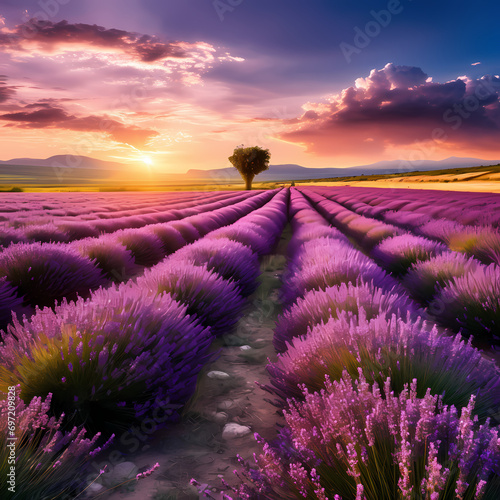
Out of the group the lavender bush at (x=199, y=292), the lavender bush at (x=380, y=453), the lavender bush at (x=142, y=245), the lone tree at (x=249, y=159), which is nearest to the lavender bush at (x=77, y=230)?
the lavender bush at (x=142, y=245)

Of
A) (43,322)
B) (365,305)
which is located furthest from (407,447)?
(43,322)

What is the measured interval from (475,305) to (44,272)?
12.7 ft

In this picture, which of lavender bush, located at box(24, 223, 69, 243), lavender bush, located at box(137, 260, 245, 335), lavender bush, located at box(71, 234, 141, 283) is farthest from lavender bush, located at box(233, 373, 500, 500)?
lavender bush, located at box(24, 223, 69, 243)

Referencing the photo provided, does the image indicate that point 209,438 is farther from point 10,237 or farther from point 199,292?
point 10,237

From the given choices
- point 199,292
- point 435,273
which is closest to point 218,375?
point 199,292

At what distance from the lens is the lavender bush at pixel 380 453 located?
752mm

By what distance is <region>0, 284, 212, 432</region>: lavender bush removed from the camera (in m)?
1.39

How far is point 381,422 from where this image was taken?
0.92m

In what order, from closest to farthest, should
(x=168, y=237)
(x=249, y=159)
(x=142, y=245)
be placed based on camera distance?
(x=142, y=245) < (x=168, y=237) < (x=249, y=159)

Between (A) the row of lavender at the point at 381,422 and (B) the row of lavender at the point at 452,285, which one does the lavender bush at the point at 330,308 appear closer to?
(A) the row of lavender at the point at 381,422

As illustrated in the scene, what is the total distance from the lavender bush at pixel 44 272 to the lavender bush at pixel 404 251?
12.9 ft

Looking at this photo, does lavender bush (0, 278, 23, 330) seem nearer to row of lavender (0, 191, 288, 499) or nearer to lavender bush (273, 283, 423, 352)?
row of lavender (0, 191, 288, 499)

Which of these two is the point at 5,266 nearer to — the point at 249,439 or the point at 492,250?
the point at 249,439

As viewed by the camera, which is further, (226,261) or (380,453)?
(226,261)
